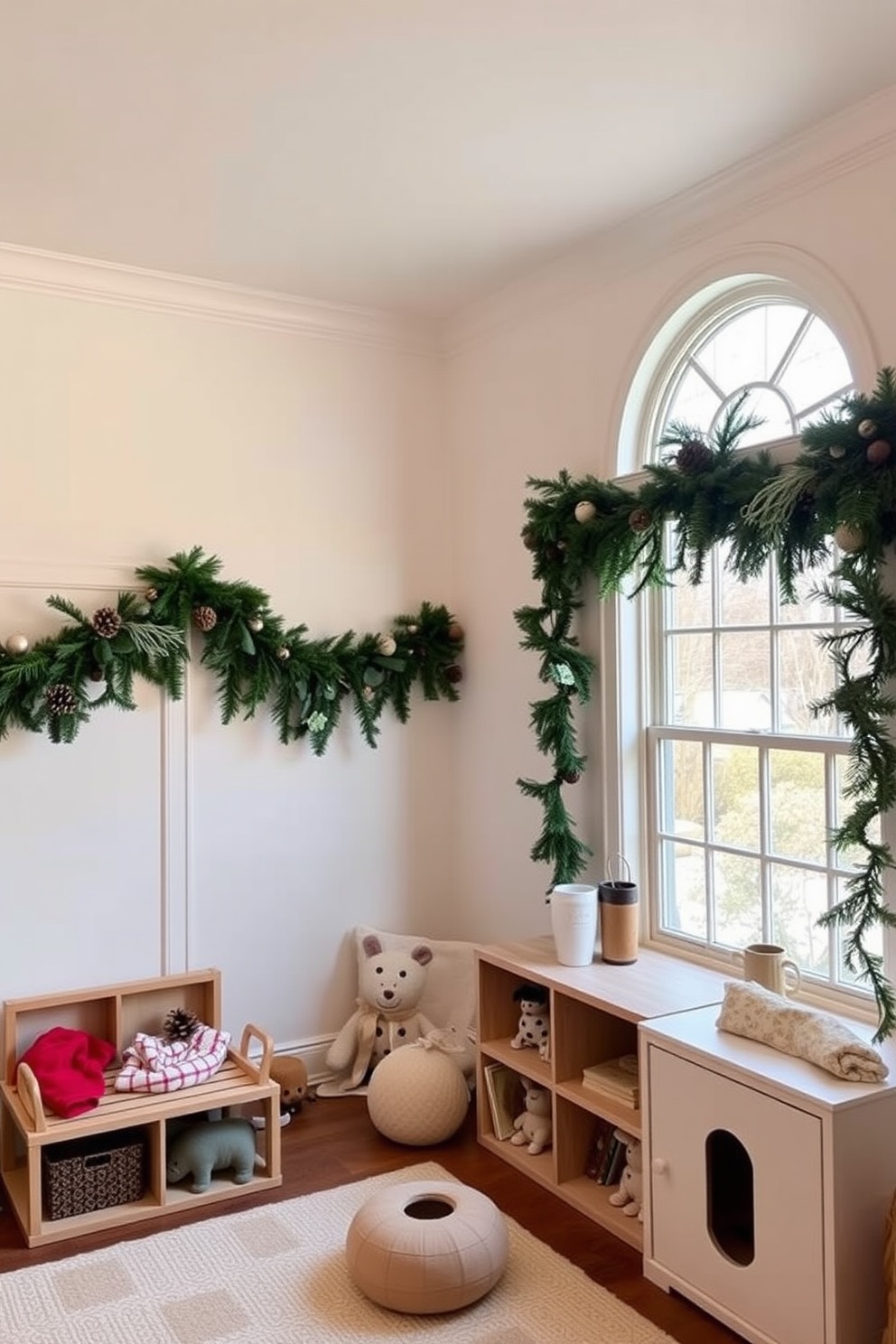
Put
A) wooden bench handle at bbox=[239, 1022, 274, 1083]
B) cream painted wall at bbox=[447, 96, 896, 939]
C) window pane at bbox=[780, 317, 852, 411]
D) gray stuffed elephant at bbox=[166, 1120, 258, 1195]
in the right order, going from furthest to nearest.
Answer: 1. wooden bench handle at bbox=[239, 1022, 274, 1083]
2. gray stuffed elephant at bbox=[166, 1120, 258, 1195]
3. window pane at bbox=[780, 317, 852, 411]
4. cream painted wall at bbox=[447, 96, 896, 939]

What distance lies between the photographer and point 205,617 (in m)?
3.24

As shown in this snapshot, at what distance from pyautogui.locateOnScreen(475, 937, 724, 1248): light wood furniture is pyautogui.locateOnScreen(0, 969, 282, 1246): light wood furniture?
647mm

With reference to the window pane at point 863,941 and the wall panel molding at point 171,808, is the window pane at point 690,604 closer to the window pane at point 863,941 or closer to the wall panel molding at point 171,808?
the window pane at point 863,941

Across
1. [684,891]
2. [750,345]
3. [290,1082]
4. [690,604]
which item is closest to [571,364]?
[750,345]

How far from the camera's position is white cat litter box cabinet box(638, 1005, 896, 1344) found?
1.97 meters

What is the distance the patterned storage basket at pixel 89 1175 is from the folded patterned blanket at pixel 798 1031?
156cm

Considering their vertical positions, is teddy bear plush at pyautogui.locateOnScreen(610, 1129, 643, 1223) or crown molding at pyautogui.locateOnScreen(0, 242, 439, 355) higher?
crown molding at pyautogui.locateOnScreen(0, 242, 439, 355)

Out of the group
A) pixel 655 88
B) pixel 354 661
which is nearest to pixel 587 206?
pixel 655 88

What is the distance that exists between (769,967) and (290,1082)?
1.63m

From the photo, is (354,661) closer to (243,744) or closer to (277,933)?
(243,744)

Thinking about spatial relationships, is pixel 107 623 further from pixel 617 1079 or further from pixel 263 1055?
pixel 617 1079

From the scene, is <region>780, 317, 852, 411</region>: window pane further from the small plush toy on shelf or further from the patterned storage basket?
the patterned storage basket

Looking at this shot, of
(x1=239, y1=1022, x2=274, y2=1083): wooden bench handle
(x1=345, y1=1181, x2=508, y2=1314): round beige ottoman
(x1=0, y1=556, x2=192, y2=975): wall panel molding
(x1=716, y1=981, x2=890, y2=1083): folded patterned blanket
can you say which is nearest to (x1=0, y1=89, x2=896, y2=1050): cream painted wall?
(x1=0, y1=556, x2=192, y2=975): wall panel molding

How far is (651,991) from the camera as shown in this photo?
266 centimetres
